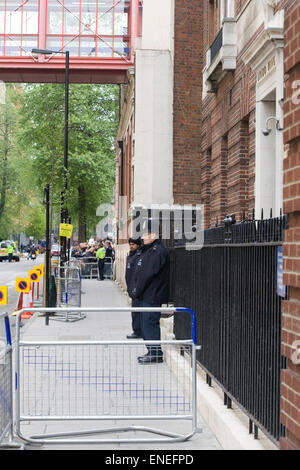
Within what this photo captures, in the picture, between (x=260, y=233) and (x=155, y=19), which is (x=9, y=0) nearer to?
(x=155, y=19)

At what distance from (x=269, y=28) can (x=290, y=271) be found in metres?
6.10

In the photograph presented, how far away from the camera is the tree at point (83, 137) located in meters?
44.5

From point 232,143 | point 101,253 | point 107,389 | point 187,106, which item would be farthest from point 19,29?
point 107,389

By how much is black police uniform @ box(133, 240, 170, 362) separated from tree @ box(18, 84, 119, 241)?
3292 cm

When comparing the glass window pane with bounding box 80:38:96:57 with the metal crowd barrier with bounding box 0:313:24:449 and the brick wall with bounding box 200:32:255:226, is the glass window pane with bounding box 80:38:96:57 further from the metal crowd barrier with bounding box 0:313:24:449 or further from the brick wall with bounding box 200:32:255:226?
the metal crowd barrier with bounding box 0:313:24:449

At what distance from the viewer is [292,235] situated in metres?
4.09

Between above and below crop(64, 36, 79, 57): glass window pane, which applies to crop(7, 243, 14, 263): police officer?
below

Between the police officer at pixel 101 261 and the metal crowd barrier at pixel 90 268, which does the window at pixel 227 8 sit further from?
the metal crowd barrier at pixel 90 268

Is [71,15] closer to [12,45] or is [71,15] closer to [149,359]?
[12,45]

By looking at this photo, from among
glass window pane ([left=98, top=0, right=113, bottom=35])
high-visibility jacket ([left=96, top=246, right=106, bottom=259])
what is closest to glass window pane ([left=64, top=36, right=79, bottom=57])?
glass window pane ([left=98, top=0, right=113, bottom=35])

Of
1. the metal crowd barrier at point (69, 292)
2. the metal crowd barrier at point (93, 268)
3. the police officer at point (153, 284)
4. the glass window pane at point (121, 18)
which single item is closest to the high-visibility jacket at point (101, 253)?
the metal crowd barrier at point (93, 268)

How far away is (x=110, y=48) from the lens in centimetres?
3300

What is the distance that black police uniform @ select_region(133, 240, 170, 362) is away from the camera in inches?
380

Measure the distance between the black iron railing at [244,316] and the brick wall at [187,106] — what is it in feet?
33.6
